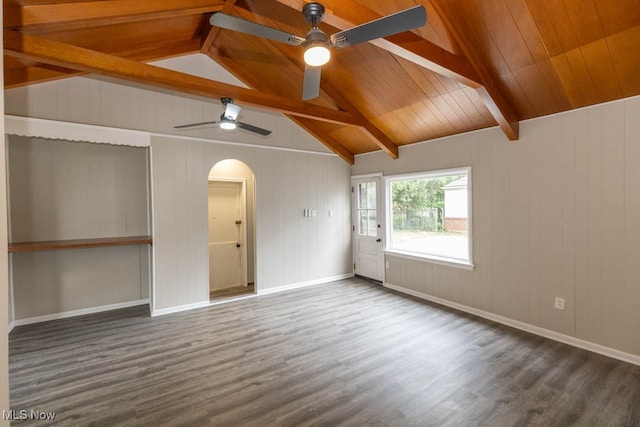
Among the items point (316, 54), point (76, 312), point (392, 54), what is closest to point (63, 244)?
point (76, 312)

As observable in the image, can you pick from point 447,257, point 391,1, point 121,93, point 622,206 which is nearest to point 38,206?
point 121,93

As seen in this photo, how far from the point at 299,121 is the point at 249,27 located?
3445mm

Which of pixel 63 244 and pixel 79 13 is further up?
pixel 79 13

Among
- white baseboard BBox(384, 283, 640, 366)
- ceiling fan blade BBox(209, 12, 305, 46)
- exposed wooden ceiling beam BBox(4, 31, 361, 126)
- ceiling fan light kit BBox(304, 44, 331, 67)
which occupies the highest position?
exposed wooden ceiling beam BBox(4, 31, 361, 126)

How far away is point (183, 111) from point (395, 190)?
3.72 m

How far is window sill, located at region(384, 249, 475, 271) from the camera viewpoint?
4.26m

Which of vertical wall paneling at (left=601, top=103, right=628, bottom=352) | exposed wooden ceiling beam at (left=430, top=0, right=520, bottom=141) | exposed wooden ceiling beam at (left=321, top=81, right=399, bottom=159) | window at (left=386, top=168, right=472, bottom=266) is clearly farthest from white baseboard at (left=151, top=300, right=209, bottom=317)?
vertical wall paneling at (left=601, top=103, right=628, bottom=352)

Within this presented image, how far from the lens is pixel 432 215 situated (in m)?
4.89

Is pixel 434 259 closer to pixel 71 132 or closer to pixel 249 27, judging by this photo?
pixel 249 27

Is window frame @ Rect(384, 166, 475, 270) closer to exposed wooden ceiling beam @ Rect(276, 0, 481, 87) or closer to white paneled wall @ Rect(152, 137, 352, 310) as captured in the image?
white paneled wall @ Rect(152, 137, 352, 310)

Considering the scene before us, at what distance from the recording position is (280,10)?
3.27 metres

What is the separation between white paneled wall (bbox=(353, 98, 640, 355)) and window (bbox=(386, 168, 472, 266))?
0.73ft

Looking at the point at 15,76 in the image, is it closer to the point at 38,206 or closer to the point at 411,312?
the point at 38,206

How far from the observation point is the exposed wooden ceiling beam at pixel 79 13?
2.31 metres
